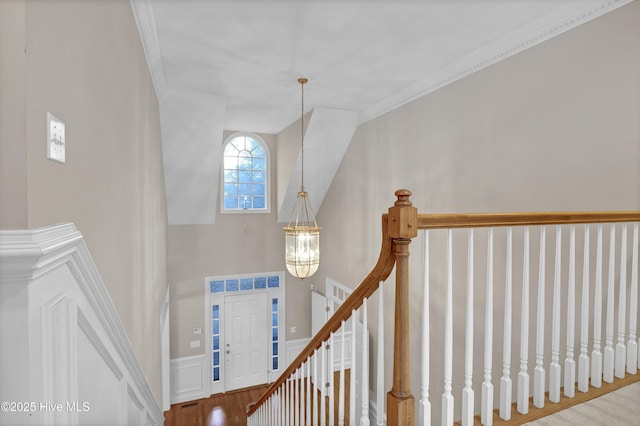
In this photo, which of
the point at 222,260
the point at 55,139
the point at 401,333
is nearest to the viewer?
the point at 55,139

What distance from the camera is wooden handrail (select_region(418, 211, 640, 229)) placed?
1.23 m

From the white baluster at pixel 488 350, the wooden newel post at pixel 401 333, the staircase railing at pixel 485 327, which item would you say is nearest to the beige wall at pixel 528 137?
the staircase railing at pixel 485 327

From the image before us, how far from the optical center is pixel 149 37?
8.69 ft

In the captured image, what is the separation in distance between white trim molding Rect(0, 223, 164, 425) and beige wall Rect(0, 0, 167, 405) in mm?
114

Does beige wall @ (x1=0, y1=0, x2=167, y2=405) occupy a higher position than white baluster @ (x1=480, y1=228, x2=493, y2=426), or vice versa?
beige wall @ (x1=0, y1=0, x2=167, y2=405)

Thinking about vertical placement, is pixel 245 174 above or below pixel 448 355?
above

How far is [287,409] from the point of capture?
2.43 metres

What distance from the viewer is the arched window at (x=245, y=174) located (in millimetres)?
6398

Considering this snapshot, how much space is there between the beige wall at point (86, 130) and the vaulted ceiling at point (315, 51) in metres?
0.66

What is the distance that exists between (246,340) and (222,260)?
1722 millimetres

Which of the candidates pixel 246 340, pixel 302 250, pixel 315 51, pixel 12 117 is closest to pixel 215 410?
pixel 246 340

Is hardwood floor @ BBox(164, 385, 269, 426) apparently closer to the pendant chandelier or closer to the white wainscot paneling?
the white wainscot paneling

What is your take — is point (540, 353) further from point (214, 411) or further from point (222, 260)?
point (214, 411)

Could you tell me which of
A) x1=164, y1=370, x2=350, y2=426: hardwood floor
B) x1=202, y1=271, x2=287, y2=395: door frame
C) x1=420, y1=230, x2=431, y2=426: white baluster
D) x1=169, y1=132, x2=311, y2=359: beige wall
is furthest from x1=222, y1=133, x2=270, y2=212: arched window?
x1=420, y1=230, x2=431, y2=426: white baluster
